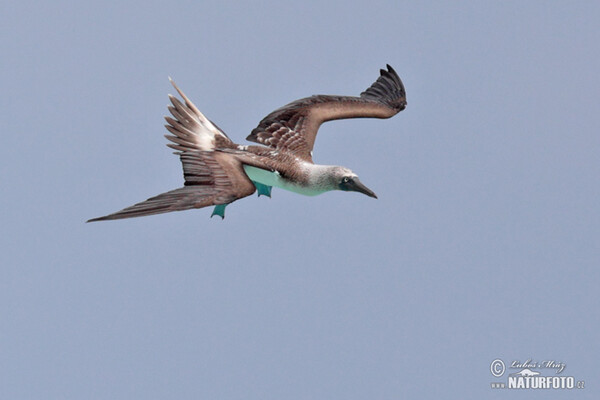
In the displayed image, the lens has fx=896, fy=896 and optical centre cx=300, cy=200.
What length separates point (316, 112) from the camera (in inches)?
878

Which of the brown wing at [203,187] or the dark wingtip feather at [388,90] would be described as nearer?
the brown wing at [203,187]

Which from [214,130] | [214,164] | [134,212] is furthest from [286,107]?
[134,212]

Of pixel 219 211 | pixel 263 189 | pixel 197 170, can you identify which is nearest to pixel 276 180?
pixel 263 189

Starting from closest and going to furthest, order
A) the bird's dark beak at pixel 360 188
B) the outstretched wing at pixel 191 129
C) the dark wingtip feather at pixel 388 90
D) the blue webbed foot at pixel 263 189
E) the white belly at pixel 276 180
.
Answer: the bird's dark beak at pixel 360 188 → the white belly at pixel 276 180 → the outstretched wing at pixel 191 129 → the blue webbed foot at pixel 263 189 → the dark wingtip feather at pixel 388 90

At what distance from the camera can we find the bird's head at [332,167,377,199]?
61.7 feet

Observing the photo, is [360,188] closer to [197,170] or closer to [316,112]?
[197,170]

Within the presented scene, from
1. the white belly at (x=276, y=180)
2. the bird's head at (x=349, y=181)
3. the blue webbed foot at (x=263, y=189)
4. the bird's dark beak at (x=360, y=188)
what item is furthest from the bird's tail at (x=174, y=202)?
the bird's dark beak at (x=360, y=188)

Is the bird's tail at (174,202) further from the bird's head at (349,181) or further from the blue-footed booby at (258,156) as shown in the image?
the bird's head at (349,181)

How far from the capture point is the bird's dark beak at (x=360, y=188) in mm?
18797

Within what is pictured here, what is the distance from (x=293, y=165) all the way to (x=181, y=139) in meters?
2.60

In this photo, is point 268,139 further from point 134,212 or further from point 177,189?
point 134,212

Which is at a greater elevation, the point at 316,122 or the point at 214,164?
the point at 316,122

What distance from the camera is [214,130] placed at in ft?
67.1

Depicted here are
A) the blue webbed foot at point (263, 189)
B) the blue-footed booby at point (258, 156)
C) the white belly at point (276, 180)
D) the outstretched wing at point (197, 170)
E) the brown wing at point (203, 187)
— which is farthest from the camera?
the blue webbed foot at point (263, 189)
